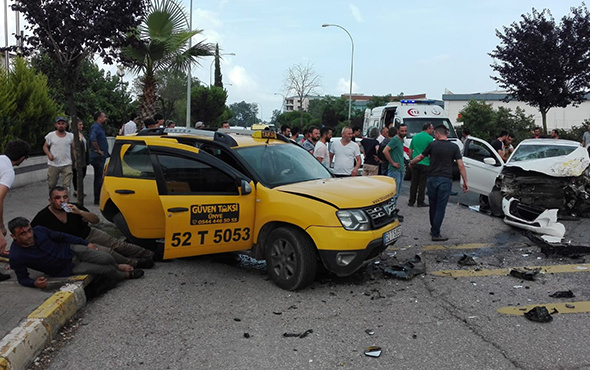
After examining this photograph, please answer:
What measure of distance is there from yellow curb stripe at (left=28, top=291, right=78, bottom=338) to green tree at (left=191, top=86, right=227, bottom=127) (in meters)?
45.1

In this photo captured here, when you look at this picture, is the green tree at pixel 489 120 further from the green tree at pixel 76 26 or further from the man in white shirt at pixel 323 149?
the green tree at pixel 76 26

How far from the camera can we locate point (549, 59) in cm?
2091

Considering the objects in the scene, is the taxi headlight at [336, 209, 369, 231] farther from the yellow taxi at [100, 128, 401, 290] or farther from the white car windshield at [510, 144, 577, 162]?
the white car windshield at [510, 144, 577, 162]

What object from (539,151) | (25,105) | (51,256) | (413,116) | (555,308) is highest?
(413,116)

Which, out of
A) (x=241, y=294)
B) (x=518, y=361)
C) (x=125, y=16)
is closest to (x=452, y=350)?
(x=518, y=361)

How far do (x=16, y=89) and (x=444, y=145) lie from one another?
1155cm

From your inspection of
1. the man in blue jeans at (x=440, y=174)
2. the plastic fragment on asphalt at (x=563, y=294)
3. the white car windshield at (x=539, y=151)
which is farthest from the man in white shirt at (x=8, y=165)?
the white car windshield at (x=539, y=151)

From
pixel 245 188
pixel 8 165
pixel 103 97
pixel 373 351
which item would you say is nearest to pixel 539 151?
pixel 245 188

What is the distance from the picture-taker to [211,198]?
5.61 m

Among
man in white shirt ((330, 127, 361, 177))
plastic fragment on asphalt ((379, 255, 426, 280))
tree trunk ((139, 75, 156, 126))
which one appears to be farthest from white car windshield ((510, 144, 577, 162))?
tree trunk ((139, 75, 156, 126))

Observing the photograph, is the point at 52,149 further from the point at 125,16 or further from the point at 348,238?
the point at 348,238

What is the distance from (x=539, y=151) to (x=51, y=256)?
890 centimetres

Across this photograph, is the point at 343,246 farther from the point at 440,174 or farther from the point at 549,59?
the point at 549,59

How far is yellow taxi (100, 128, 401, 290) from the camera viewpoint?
17.2ft
